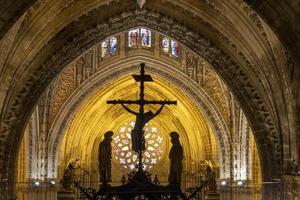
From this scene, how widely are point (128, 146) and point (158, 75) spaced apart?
12075mm

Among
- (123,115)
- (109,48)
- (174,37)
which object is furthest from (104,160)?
Answer: (123,115)

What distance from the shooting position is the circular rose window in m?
40.1

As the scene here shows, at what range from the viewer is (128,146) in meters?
40.4

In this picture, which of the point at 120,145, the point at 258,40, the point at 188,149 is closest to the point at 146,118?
the point at 258,40

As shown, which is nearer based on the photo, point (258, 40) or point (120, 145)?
point (258, 40)

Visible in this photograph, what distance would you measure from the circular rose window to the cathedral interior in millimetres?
10896

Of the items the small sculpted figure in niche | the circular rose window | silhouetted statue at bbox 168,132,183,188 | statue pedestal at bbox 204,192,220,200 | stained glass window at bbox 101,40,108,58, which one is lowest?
statue pedestal at bbox 204,192,220,200

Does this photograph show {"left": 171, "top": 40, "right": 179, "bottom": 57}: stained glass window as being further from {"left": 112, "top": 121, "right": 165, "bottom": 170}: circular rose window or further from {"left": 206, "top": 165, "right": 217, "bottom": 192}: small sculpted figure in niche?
{"left": 112, "top": 121, "right": 165, "bottom": 170}: circular rose window

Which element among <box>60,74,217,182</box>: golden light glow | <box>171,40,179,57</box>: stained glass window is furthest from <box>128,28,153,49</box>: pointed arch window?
<box>60,74,217,182</box>: golden light glow

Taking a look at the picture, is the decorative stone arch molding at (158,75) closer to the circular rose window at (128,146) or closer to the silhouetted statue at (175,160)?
the circular rose window at (128,146)

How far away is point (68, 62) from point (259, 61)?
5.70 m

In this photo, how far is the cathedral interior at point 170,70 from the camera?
58.6ft

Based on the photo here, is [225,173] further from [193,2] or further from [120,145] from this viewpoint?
[120,145]

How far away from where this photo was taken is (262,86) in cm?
1959
